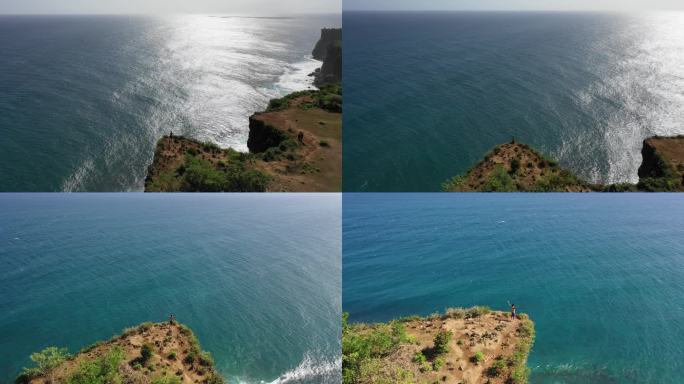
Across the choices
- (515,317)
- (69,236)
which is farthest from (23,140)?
(515,317)

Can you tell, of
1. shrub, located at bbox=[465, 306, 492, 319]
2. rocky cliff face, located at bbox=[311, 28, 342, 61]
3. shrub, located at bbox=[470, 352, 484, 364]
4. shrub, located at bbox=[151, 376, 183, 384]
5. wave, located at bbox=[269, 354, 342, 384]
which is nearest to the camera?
shrub, located at bbox=[470, 352, 484, 364]

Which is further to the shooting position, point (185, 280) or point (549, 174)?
point (185, 280)

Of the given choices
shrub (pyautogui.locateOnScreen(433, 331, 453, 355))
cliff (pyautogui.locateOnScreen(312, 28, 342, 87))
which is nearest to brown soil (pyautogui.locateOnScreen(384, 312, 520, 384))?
shrub (pyautogui.locateOnScreen(433, 331, 453, 355))

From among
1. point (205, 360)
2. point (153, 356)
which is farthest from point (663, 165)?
point (153, 356)

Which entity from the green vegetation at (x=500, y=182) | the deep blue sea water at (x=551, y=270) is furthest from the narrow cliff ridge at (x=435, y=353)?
the green vegetation at (x=500, y=182)

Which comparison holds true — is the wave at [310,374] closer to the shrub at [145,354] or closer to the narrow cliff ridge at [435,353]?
the narrow cliff ridge at [435,353]

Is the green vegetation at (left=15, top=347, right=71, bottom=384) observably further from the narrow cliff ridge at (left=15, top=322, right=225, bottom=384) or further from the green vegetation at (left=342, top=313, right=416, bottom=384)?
the green vegetation at (left=342, top=313, right=416, bottom=384)

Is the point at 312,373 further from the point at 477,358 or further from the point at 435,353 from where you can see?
the point at 477,358
